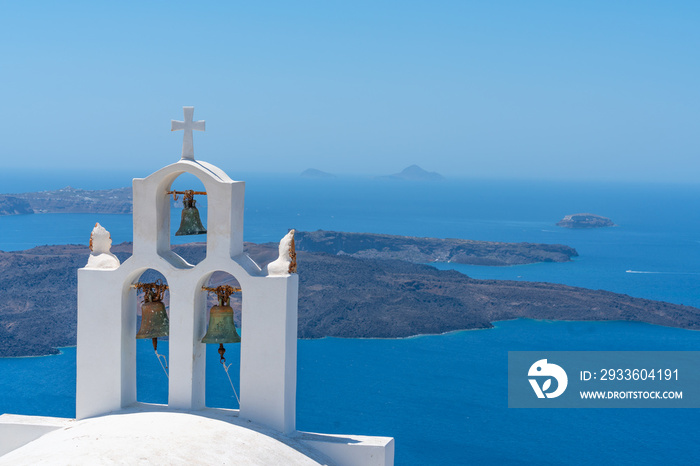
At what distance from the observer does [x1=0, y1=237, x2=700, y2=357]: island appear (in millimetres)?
34719

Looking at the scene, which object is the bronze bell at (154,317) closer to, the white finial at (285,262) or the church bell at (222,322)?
the church bell at (222,322)

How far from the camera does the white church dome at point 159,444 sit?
17.1ft

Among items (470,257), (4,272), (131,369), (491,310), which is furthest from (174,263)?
(470,257)

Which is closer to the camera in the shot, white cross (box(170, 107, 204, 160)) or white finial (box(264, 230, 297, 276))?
white finial (box(264, 230, 297, 276))

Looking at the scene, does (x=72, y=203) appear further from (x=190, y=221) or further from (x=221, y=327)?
(x=221, y=327)

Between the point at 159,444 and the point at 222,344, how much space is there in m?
1.64

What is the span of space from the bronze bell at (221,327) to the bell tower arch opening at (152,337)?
45 centimetres

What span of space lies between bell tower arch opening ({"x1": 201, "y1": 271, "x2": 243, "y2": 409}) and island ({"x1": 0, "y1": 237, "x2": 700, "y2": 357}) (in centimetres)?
506

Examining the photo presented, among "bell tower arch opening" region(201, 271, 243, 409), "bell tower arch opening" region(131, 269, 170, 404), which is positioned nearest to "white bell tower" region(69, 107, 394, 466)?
"bell tower arch opening" region(201, 271, 243, 409)

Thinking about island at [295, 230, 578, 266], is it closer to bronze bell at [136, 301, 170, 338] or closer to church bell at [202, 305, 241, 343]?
bronze bell at [136, 301, 170, 338]

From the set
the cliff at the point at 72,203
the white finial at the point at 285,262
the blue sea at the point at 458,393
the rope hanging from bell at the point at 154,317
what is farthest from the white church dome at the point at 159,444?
the cliff at the point at 72,203

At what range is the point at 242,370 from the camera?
6484 millimetres
